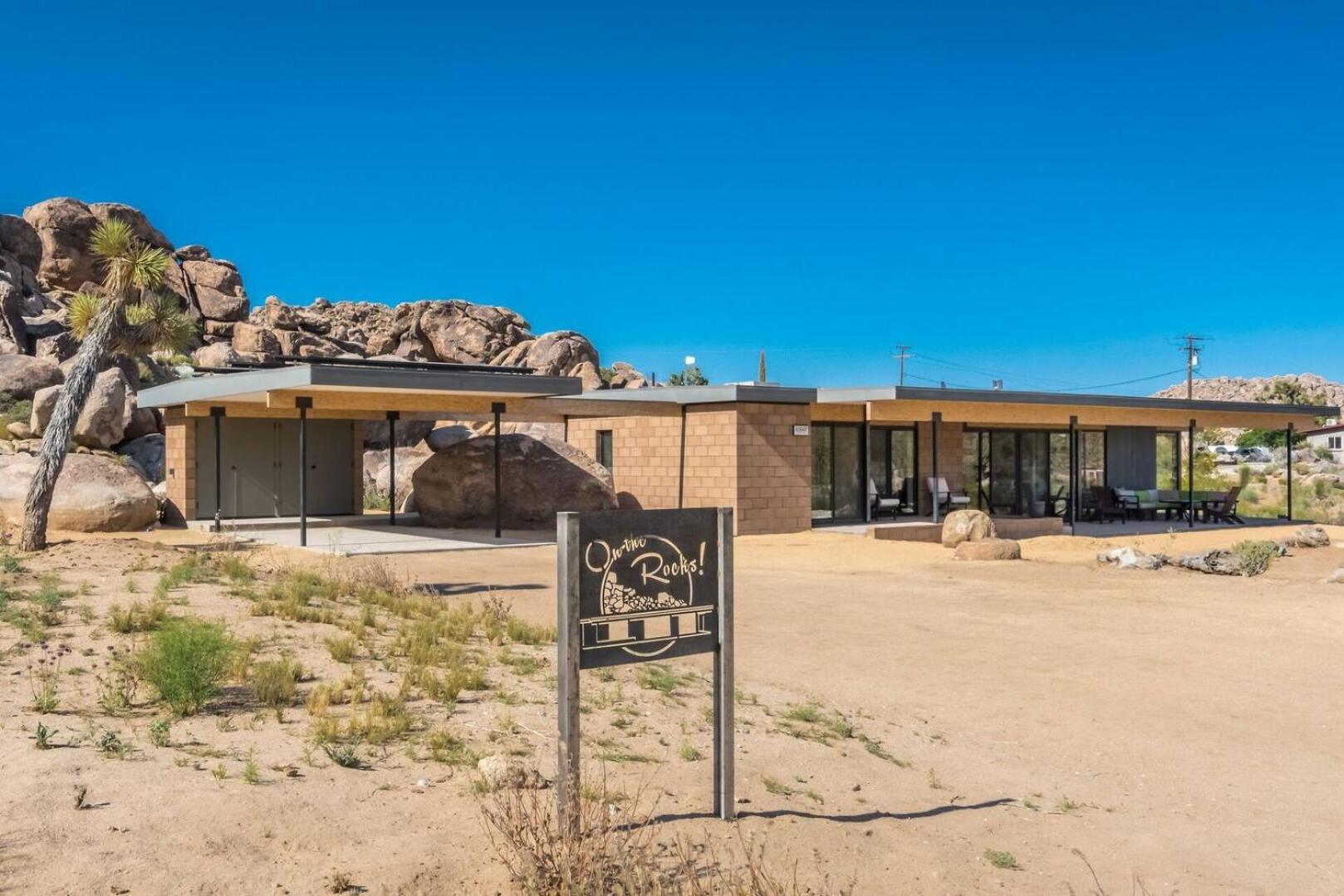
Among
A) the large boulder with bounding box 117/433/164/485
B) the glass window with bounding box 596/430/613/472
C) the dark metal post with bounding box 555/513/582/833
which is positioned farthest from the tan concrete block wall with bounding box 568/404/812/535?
the dark metal post with bounding box 555/513/582/833

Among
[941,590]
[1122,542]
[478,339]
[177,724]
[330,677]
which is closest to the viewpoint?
[177,724]

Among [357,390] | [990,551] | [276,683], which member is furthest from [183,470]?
[276,683]

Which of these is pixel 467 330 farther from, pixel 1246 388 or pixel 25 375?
pixel 1246 388

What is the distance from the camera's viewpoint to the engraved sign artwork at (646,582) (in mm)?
4688

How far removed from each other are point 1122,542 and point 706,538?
1860 centimetres

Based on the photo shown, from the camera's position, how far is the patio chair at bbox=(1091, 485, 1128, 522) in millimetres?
26656

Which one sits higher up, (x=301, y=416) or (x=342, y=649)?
(x=301, y=416)

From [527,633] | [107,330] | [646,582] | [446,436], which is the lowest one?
[527,633]

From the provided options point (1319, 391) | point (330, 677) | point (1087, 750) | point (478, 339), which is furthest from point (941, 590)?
point (1319, 391)

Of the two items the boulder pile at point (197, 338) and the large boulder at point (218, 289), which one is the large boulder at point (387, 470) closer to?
the boulder pile at point (197, 338)

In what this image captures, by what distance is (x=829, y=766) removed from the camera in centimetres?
611

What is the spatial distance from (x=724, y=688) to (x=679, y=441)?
16.8 m

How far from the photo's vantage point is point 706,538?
16.6 ft

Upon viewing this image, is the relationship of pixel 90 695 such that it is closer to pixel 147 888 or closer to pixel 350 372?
pixel 147 888
